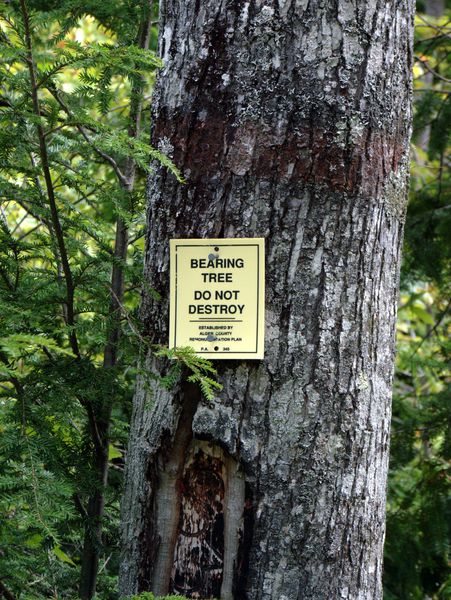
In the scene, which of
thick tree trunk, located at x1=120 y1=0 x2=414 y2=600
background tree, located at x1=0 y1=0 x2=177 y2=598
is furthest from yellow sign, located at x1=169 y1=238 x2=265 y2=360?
background tree, located at x1=0 y1=0 x2=177 y2=598

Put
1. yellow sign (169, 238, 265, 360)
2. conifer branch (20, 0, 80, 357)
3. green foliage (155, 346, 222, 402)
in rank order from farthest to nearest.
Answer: yellow sign (169, 238, 265, 360)
green foliage (155, 346, 222, 402)
conifer branch (20, 0, 80, 357)

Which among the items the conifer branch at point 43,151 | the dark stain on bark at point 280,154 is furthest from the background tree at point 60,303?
the dark stain on bark at point 280,154

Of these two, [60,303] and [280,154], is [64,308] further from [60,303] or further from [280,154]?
[280,154]

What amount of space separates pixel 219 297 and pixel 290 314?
0.54 feet

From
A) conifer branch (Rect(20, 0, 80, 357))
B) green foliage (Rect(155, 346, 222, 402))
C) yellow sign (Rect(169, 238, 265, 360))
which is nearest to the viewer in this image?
conifer branch (Rect(20, 0, 80, 357))

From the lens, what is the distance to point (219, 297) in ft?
5.42

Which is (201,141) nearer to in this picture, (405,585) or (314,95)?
(314,95)

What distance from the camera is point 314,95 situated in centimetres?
159

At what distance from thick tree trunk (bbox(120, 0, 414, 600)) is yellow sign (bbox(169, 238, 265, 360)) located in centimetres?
3

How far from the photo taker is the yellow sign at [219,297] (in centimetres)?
160

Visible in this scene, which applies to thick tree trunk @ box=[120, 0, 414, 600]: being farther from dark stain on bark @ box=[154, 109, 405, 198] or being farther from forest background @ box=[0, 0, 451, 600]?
forest background @ box=[0, 0, 451, 600]

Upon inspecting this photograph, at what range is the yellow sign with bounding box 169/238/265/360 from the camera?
1.60m

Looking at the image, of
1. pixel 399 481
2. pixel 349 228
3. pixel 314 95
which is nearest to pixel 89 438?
pixel 349 228

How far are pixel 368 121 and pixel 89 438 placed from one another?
111 cm
